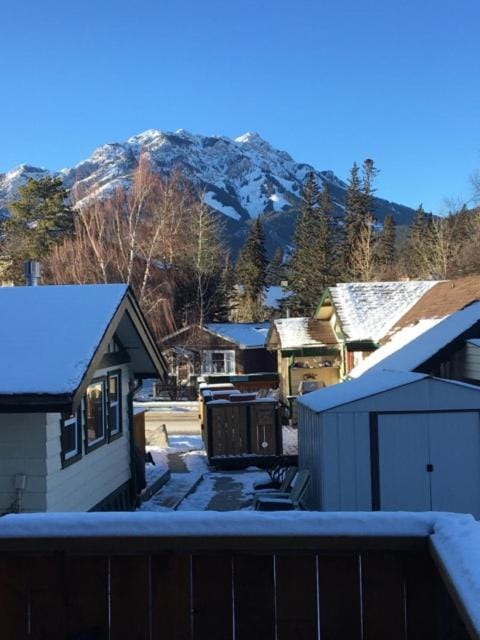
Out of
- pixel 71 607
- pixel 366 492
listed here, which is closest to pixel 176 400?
pixel 366 492

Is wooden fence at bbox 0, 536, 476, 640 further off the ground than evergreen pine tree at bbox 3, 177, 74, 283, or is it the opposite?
evergreen pine tree at bbox 3, 177, 74, 283

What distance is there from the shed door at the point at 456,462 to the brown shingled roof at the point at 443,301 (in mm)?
7363

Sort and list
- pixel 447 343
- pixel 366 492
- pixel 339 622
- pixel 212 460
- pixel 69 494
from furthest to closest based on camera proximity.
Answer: pixel 212 460 < pixel 447 343 < pixel 366 492 < pixel 69 494 < pixel 339 622

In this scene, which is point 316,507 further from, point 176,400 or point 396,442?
point 176,400

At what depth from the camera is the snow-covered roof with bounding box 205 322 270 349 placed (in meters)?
41.6

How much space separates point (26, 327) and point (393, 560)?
747 centimetres

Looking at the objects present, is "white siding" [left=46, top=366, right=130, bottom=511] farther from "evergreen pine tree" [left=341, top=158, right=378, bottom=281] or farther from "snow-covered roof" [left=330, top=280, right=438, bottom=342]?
"evergreen pine tree" [left=341, top=158, right=378, bottom=281]

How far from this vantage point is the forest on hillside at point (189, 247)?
32.0 meters

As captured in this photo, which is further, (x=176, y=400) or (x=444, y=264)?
(x=444, y=264)

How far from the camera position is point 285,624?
224cm

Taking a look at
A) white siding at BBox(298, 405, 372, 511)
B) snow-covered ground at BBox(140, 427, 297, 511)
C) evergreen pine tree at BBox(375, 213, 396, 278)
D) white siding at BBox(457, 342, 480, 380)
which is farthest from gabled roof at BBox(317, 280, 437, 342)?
evergreen pine tree at BBox(375, 213, 396, 278)

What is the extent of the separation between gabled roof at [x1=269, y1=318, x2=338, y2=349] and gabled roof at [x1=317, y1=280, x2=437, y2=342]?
2.41 meters

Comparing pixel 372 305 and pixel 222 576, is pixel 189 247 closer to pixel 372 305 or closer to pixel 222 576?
pixel 372 305

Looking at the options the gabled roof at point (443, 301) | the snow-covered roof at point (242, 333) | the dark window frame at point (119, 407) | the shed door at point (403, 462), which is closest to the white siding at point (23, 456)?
the dark window frame at point (119, 407)
